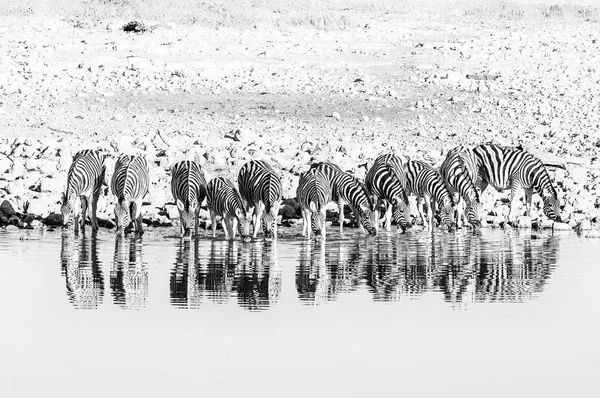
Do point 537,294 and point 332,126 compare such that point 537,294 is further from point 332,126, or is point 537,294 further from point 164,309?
point 332,126

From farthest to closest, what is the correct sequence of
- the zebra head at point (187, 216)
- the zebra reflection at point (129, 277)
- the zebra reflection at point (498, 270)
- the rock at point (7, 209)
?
the rock at point (7, 209) < the zebra head at point (187, 216) < the zebra reflection at point (498, 270) < the zebra reflection at point (129, 277)

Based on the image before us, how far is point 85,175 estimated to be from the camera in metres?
20.1

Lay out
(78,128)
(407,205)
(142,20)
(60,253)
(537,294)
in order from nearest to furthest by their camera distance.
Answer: (537,294) < (60,253) < (407,205) < (78,128) < (142,20)

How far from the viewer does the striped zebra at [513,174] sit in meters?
21.9

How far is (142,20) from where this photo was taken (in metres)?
41.5

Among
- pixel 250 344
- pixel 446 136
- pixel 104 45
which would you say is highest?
pixel 104 45

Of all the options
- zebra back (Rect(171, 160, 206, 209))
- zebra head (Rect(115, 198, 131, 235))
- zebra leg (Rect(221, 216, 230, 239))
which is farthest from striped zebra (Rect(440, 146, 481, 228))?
zebra head (Rect(115, 198, 131, 235))

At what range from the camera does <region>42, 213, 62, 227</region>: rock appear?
20.3 m

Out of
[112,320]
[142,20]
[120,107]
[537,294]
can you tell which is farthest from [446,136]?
[112,320]

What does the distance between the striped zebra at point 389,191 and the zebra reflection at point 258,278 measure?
3907mm

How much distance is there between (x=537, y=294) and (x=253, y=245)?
614cm

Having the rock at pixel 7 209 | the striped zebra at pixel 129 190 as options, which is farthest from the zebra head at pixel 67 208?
the rock at pixel 7 209

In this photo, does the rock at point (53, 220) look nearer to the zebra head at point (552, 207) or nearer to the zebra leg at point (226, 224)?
the zebra leg at point (226, 224)

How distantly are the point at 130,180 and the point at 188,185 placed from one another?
38.1 inches
